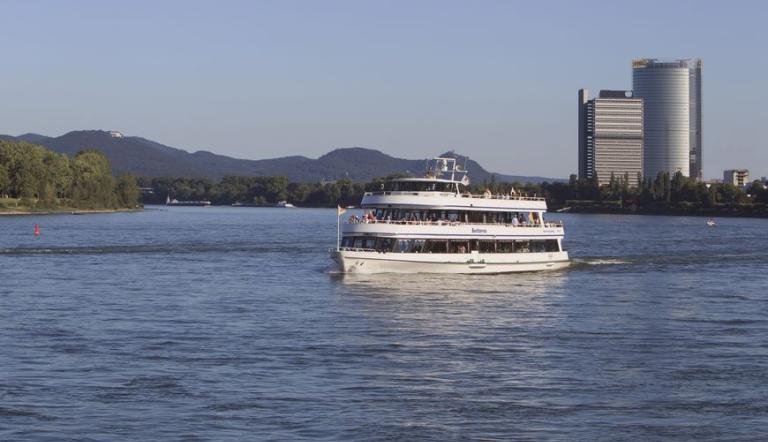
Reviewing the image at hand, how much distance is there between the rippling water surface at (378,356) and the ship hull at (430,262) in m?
1.28

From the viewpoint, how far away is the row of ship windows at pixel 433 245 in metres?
76.0

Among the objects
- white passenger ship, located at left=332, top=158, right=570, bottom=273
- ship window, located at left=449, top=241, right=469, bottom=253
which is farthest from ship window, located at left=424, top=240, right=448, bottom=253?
ship window, located at left=449, top=241, right=469, bottom=253

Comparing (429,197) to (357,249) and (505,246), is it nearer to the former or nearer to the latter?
(357,249)

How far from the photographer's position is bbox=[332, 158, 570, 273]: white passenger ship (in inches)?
2972

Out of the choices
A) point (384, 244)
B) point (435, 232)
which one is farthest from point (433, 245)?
point (384, 244)

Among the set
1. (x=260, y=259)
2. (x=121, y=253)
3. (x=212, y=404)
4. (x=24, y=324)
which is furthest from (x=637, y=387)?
(x=121, y=253)

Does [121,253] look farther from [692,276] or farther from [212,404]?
[212,404]

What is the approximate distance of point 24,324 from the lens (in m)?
51.2

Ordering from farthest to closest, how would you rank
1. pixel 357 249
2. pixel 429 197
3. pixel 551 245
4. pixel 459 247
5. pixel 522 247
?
1. pixel 551 245
2. pixel 522 247
3. pixel 459 247
4. pixel 429 197
5. pixel 357 249

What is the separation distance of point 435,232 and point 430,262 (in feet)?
6.07

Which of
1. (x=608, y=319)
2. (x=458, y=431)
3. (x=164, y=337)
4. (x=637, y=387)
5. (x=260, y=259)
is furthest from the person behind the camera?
(x=260, y=259)

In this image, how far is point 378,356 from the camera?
143 feet

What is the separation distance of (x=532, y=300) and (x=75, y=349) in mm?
26999

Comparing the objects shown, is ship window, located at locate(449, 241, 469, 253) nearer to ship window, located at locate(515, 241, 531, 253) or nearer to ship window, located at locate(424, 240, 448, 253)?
ship window, located at locate(424, 240, 448, 253)
